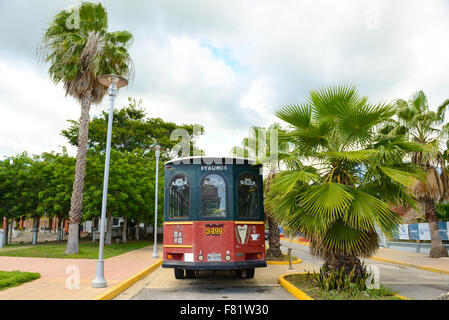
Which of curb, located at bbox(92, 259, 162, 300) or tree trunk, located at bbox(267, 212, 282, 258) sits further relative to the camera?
tree trunk, located at bbox(267, 212, 282, 258)

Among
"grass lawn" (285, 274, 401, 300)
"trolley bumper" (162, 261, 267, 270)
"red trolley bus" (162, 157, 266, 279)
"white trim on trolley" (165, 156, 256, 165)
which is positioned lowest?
"grass lawn" (285, 274, 401, 300)

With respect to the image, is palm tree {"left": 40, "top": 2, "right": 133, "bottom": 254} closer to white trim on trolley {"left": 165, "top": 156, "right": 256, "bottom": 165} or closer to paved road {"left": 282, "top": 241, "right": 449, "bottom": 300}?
white trim on trolley {"left": 165, "top": 156, "right": 256, "bottom": 165}

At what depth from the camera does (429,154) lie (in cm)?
1566

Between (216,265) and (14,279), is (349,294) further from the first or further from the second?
(14,279)

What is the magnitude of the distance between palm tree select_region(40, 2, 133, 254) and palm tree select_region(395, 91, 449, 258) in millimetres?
14797

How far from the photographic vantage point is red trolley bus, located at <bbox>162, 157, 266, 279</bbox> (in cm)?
848

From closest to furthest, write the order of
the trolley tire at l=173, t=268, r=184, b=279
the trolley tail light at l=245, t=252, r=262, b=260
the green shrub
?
the green shrub
the trolley tail light at l=245, t=252, r=262, b=260
the trolley tire at l=173, t=268, r=184, b=279

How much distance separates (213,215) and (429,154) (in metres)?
12.2

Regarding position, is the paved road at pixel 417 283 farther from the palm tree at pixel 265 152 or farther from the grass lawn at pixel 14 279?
the grass lawn at pixel 14 279

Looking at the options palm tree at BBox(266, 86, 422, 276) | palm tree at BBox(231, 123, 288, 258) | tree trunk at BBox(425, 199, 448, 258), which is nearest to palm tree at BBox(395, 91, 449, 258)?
tree trunk at BBox(425, 199, 448, 258)

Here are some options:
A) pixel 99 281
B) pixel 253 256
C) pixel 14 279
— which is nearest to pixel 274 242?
pixel 253 256

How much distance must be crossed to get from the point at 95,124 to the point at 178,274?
24.6m

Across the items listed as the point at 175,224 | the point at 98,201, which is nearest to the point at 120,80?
the point at 175,224

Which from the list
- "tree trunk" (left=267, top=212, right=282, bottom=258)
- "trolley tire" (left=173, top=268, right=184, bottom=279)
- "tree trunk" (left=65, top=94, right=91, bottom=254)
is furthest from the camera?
"tree trunk" (left=65, top=94, right=91, bottom=254)
